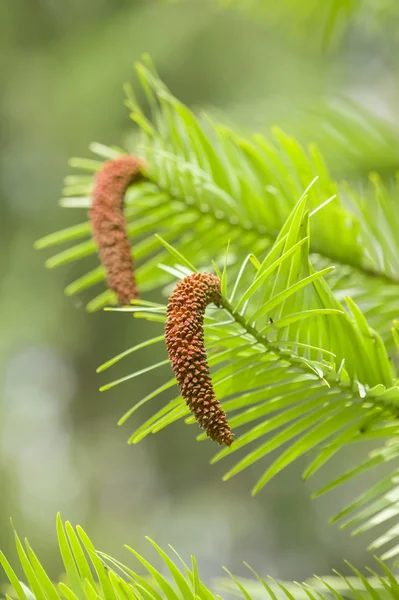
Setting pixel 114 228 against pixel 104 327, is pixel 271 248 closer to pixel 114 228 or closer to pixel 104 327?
pixel 114 228

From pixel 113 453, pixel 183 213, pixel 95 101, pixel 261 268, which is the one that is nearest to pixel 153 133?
pixel 183 213

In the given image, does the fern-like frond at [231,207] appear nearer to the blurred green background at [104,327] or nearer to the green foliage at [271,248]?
the green foliage at [271,248]

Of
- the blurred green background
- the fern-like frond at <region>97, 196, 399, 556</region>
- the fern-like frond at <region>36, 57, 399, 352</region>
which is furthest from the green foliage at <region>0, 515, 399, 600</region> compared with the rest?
the blurred green background

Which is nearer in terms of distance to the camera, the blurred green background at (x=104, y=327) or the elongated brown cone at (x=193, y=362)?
the elongated brown cone at (x=193, y=362)

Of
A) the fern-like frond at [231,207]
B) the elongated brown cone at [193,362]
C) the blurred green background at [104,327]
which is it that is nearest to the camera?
the elongated brown cone at [193,362]

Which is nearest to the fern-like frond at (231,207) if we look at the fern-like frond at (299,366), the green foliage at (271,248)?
the green foliage at (271,248)

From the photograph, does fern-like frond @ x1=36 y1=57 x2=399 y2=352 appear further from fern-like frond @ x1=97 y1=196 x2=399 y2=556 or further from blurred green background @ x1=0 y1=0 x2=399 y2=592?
blurred green background @ x1=0 y1=0 x2=399 y2=592
